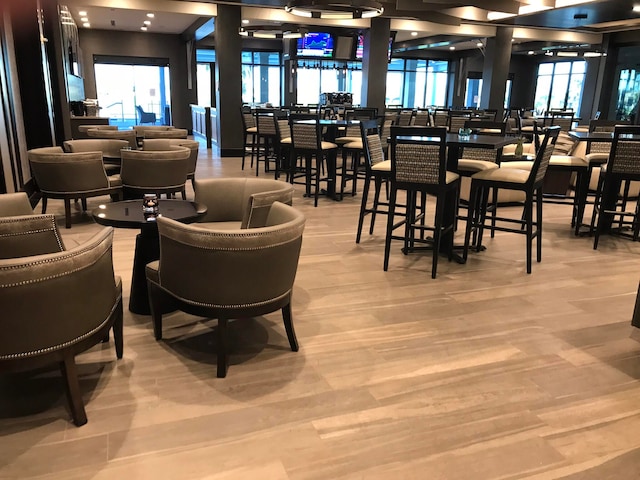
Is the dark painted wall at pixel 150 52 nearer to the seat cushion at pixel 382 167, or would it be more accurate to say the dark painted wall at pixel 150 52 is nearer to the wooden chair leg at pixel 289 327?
the seat cushion at pixel 382 167

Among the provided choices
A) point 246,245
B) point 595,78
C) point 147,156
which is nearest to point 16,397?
point 246,245

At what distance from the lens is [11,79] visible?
602cm

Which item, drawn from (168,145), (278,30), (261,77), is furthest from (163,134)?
(261,77)

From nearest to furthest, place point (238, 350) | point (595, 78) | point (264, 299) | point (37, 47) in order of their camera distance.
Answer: point (264, 299) → point (238, 350) → point (37, 47) → point (595, 78)

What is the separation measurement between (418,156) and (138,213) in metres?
2.02

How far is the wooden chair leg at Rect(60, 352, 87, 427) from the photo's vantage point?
2.06 m

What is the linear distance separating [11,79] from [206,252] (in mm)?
5222

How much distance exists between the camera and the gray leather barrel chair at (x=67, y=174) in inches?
191

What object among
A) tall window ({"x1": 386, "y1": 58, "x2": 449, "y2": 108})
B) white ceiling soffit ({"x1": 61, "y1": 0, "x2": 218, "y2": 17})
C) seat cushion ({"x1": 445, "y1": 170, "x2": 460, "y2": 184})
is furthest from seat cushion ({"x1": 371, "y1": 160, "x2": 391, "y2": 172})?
tall window ({"x1": 386, "y1": 58, "x2": 449, "y2": 108})

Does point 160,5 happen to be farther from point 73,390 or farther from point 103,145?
point 73,390

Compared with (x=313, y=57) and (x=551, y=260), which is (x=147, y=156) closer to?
(x=551, y=260)

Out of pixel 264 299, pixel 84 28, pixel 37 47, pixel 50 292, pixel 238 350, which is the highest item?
pixel 84 28

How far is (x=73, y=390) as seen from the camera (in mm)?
2092

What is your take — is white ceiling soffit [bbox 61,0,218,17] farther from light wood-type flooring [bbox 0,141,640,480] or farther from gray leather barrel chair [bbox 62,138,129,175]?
light wood-type flooring [bbox 0,141,640,480]
